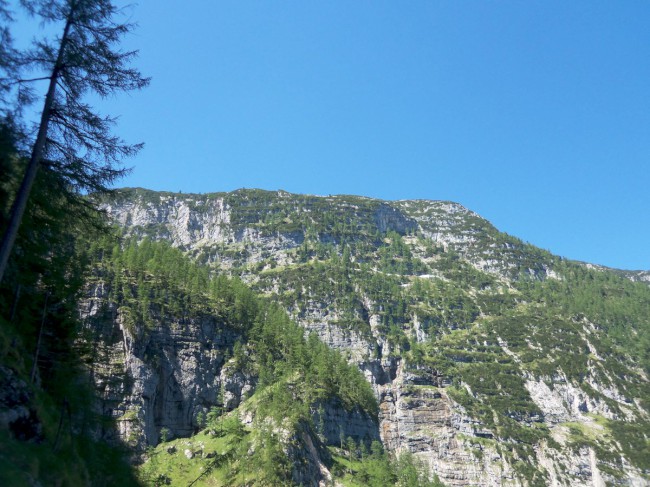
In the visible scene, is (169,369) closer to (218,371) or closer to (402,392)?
(218,371)

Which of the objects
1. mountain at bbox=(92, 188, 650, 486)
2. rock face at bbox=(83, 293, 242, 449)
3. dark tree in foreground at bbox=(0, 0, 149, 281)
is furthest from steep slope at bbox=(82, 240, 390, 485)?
dark tree in foreground at bbox=(0, 0, 149, 281)

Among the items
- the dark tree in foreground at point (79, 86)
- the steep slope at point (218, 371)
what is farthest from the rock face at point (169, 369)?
the dark tree in foreground at point (79, 86)

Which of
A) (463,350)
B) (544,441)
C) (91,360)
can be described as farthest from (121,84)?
(463,350)

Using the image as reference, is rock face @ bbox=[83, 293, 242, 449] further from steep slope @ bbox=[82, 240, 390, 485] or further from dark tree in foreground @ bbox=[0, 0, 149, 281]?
dark tree in foreground @ bbox=[0, 0, 149, 281]

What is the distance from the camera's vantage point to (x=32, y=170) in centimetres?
1850

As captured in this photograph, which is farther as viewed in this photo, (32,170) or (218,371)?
(218,371)

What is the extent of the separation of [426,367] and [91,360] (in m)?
165

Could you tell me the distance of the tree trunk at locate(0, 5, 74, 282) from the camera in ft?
56.6

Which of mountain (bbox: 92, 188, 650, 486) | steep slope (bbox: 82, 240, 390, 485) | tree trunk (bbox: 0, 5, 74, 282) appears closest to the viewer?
tree trunk (bbox: 0, 5, 74, 282)

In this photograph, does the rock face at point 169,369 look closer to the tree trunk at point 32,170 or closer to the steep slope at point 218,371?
the steep slope at point 218,371

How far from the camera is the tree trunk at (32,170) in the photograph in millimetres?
17250

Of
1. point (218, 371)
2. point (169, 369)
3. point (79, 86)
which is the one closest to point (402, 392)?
point (218, 371)

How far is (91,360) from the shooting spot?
28719 mm

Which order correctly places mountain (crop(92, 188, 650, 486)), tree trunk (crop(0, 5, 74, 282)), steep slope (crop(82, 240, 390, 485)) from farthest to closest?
mountain (crop(92, 188, 650, 486)), steep slope (crop(82, 240, 390, 485)), tree trunk (crop(0, 5, 74, 282))
